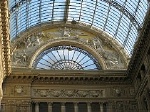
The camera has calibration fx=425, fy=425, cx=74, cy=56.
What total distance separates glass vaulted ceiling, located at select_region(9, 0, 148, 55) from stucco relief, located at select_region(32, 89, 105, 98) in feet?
20.3

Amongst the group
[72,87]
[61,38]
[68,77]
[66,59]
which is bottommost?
[72,87]

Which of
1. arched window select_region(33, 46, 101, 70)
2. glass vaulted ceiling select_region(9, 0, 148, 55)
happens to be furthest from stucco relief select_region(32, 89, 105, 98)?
glass vaulted ceiling select_region(9, 0, 148, 55)

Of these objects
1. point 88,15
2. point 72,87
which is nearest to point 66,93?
point 72,87

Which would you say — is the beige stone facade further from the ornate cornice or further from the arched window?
the arched window

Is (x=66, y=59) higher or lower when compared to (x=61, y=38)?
lower

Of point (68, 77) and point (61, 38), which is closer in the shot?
point (68, 77)

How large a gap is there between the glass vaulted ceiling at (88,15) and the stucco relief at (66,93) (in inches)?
243

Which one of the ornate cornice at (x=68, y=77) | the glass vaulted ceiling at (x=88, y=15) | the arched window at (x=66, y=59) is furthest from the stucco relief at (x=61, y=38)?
the ornate cornice at (x=68, y=77)

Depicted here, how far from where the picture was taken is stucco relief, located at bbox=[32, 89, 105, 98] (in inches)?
1308

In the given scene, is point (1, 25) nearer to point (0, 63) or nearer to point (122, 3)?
point (0, 63)

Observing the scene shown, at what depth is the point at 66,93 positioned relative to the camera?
33.4 meters

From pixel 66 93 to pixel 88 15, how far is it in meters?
8.87

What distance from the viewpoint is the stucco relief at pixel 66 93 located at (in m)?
33.2

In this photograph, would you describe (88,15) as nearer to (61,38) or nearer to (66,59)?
(61,38)
